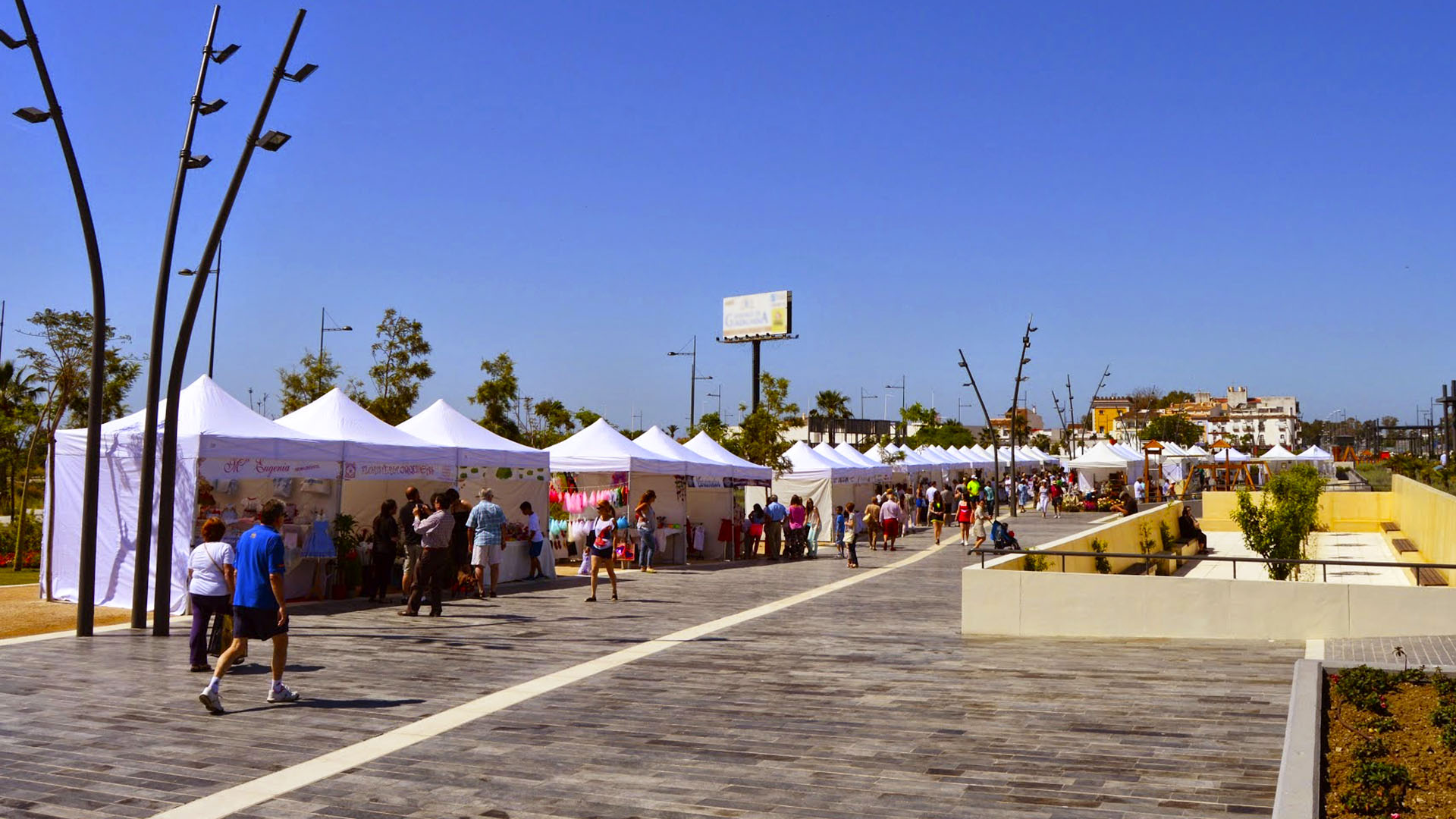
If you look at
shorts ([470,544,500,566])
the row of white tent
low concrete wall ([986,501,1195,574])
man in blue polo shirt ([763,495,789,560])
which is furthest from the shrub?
man in blue polo shirt ([763,495,789,560])

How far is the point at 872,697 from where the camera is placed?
9.38 metres

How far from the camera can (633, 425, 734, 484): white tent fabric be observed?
2486cm

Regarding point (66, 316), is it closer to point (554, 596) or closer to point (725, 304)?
point (554, 596)

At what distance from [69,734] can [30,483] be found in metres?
33.7

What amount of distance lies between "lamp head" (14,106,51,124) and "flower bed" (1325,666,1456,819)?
13328 mm

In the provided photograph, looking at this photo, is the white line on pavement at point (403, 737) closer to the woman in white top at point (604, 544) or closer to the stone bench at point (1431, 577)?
the woman in white top at point (604, 544)

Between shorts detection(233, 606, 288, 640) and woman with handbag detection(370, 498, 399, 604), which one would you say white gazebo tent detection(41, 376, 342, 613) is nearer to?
woman with handbag detection(370, 498, 399, 604)

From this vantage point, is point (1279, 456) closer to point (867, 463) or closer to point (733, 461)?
point (867, 463)

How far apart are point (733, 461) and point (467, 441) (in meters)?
8.83

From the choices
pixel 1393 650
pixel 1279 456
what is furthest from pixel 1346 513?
pixel 1393 650

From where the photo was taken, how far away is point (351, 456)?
16.9 metres

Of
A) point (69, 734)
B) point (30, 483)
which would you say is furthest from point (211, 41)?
point (30, 483)

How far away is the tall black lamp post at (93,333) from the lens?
12438mm

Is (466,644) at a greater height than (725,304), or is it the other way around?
(725,304)
